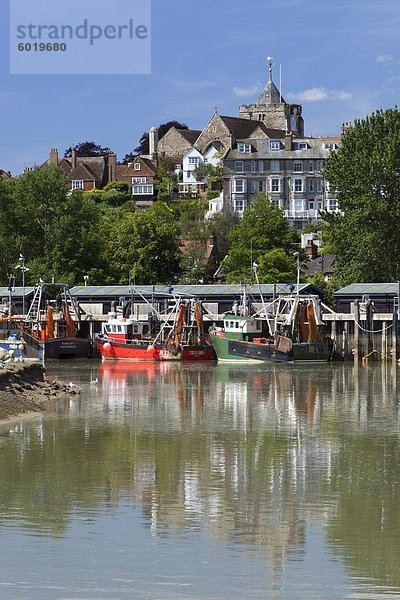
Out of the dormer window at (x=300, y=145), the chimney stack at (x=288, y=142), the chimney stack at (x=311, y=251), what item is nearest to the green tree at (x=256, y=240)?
the chimney stack at (x=311, y=251)

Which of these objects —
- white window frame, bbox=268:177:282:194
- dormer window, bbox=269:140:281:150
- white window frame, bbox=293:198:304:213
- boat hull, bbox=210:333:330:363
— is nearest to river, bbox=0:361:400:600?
boat hull, bbox=210:333:330:363

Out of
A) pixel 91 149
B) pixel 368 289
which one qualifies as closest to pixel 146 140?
pixel 91 149

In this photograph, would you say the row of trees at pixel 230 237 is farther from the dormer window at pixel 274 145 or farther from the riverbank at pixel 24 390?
the riverbank at pixel 24 390

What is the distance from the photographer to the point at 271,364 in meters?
80.7

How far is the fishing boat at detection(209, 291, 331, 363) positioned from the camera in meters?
82.3

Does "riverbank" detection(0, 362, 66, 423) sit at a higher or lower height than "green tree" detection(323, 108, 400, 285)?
lower

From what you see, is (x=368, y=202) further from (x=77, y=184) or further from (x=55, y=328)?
(x=77, y=184)

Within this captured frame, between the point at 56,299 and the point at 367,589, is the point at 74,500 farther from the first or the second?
the point at 56,299

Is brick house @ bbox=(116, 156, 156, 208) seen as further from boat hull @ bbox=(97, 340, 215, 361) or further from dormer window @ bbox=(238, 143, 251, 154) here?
boat hull @ bbox=(97, 340, 215, 361)

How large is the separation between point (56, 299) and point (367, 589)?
276ft

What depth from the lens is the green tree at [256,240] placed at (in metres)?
117

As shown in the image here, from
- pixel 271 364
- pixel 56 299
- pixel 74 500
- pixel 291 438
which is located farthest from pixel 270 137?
pixel 74 500

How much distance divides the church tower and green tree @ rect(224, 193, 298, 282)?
70.5 meters

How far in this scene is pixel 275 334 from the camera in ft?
277
